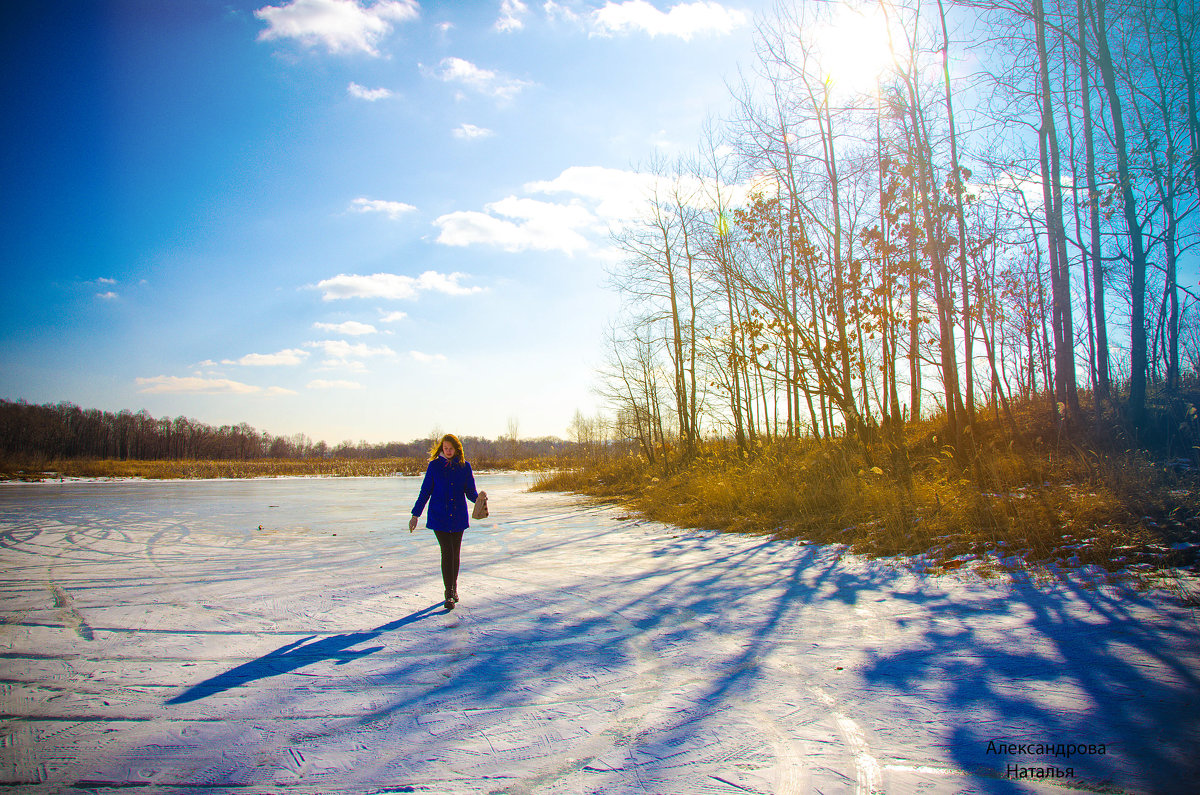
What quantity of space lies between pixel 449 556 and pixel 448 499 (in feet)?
1.95

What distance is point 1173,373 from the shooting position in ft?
37.6

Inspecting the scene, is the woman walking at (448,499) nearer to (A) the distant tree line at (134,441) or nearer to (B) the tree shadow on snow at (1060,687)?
(B) the tree shadow on snow at (1060,687)

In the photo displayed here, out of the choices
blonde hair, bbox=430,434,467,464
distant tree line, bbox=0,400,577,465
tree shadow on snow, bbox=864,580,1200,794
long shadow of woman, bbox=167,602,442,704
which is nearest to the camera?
tree shadow on snow, bbox=864,580,1200,794

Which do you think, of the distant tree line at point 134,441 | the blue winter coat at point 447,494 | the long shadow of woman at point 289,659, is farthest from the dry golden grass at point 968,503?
the distant tree line at point 134,441

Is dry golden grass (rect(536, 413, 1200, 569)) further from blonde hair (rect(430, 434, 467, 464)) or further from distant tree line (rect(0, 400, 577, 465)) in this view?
distant tree line (rect(0, 400, 577, 465))

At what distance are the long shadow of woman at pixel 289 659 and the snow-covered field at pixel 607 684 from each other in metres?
0.03

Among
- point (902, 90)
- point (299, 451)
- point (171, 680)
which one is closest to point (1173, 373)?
point (902, 90)

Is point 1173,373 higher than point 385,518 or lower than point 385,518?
higher

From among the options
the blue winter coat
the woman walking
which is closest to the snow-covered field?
the woman walking

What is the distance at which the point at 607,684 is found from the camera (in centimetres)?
356

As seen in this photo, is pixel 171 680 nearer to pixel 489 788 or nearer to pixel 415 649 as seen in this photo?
pixel 415 649

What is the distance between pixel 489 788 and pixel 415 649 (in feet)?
7.05

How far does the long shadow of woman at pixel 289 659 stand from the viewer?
11.8ft

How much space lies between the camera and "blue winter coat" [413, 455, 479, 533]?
228 inches
